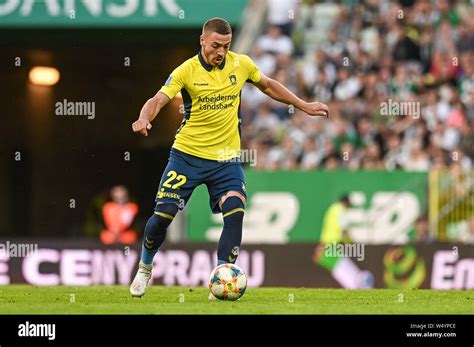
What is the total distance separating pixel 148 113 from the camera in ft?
37.5

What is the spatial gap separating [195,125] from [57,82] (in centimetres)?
1187

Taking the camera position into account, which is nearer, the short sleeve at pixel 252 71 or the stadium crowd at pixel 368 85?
the short sleeve at pixel 252 71

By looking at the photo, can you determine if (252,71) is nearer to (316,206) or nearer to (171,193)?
(171,193)

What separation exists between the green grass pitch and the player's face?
2.27m

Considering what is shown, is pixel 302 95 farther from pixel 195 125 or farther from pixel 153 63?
pixel 195 125

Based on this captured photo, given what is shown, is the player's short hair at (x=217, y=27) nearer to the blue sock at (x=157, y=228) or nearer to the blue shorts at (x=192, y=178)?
the blue shorts at (x=192, y=178)

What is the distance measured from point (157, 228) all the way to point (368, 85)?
996 centimetres

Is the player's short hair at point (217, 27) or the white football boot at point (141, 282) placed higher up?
the player's short hair at point (217, 27)

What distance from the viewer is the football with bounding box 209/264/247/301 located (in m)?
11.7

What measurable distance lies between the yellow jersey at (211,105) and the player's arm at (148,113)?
26 centimetres

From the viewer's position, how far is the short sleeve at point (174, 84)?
1164cm

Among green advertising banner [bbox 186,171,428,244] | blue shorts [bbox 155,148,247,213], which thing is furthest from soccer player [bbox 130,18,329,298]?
green advertising banner [bbox 186,171,428,244]

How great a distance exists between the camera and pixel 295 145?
20.7m

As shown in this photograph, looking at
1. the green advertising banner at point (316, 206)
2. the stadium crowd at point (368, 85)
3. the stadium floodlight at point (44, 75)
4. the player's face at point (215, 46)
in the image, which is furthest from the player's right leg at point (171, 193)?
the stadium floodlight at point (44, 75)
